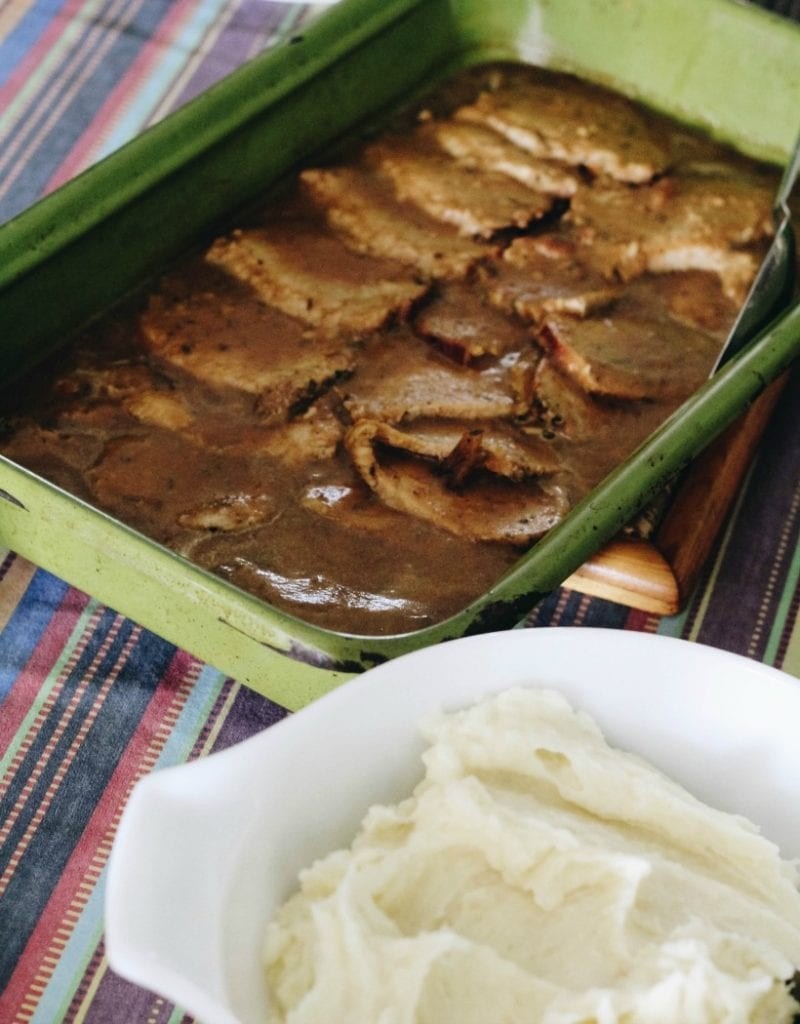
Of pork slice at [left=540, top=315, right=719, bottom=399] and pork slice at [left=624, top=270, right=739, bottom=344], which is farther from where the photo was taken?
pork slice at [left=624, top=270, right=739, bottom=344]

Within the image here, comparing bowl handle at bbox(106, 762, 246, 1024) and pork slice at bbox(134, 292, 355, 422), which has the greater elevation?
pork slice at bbox(134, 292, 355, 422)

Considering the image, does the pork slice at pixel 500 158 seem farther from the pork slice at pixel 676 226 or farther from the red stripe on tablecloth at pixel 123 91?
the red stripe on tablecloth at pixel 123 91

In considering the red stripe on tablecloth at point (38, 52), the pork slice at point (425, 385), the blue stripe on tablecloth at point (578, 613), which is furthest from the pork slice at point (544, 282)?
the red stripe on tablecloth at point (38, 52)

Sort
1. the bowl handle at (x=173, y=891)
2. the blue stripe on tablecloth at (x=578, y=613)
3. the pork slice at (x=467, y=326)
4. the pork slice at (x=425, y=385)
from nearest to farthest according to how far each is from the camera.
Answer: the bowl handle at (x=173, y=891) < the blue stripe on tablecloth at (x=578, y=613) < the pork slice at (x=425, y=385) < the pork slice at (x=467, y=326)

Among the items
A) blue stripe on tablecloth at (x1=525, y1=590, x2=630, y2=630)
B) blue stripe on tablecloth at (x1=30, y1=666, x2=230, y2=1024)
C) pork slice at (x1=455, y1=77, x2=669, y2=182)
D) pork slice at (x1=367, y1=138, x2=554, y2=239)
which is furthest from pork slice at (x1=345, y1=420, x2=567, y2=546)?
pork slice at (x1=455, y1=77, x2=669, y2=182)

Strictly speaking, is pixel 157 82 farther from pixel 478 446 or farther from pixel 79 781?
pixel 79 781

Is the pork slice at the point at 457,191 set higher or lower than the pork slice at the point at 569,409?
higher

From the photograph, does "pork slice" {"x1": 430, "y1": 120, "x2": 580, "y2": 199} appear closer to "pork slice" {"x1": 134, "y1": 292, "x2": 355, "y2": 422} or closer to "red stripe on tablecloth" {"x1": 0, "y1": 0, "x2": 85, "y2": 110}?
"pork slice" {"x1": 134, "y1": 292, "x2": 355, "y2": 422}

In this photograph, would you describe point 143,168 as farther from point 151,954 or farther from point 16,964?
point 151,954
